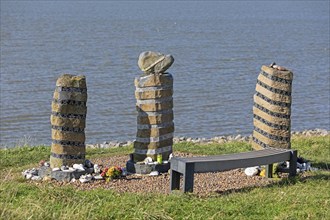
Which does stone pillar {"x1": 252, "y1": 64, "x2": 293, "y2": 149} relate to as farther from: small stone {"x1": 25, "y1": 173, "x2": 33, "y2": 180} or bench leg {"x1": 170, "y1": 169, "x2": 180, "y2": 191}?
small stone {"x1": 25, "y1": 173, "x2": 33, "y2": 180}

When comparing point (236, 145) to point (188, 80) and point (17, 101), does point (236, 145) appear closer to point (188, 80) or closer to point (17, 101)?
point (17, 101)

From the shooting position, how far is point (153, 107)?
1356cm

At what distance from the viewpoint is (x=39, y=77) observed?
31891mm

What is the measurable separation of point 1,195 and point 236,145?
8240 mm

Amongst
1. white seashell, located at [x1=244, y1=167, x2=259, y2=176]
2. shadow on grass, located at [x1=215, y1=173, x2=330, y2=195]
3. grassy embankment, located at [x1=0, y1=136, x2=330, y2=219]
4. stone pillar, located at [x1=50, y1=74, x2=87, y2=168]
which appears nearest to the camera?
grassy embankment, located at [x1=0, y1=136, x2=330, y2=219]

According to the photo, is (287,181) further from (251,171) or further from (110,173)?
(110,173)

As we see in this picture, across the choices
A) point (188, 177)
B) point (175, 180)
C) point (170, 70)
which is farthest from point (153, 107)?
point (170, 70)

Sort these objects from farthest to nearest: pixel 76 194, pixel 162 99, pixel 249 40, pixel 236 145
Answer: pixel 249 40 → pixel 236 145 → pixel 162 99 → pixel 76 194

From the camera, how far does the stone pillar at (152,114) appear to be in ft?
44.4

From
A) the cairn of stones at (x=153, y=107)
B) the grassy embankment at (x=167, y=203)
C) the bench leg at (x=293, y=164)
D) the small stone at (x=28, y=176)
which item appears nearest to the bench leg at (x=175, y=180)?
the grassy embankment at (x=167, y=203)

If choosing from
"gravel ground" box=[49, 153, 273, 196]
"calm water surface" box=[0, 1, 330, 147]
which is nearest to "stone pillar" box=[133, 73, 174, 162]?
"gravel ground" box=[49, 153, 273, 196]

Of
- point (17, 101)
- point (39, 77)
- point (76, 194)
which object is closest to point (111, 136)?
point (17, 101)

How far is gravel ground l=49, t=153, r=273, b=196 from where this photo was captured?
1197 centimetres

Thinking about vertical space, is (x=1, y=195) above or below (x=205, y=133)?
above
